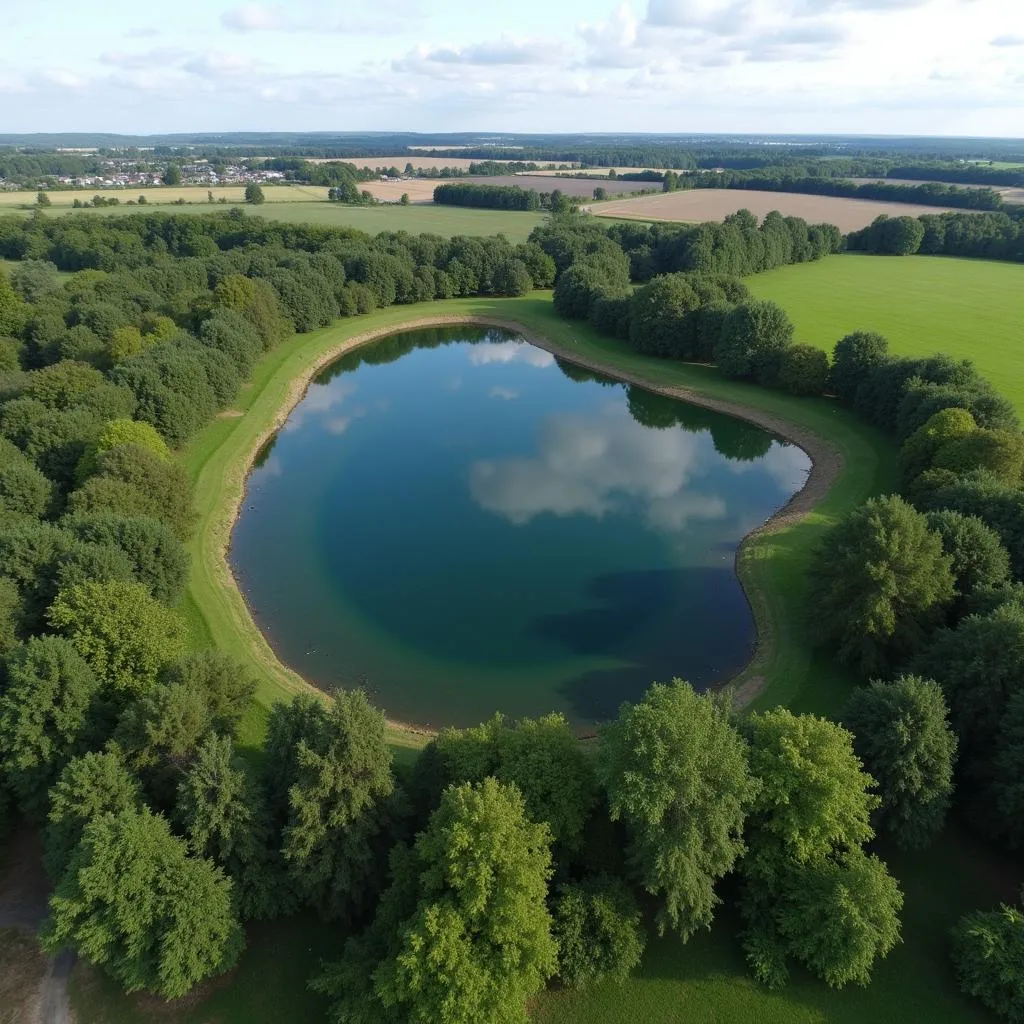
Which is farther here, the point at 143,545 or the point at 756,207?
the point at 756,207

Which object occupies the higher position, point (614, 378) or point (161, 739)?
point (161, 739)

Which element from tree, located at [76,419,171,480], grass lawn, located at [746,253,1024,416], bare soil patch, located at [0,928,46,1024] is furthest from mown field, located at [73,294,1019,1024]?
grass lawn, located at [746,253,1024,416]

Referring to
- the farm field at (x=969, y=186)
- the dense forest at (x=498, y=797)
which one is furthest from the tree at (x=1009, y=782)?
the farm field at (x=969, y=186)

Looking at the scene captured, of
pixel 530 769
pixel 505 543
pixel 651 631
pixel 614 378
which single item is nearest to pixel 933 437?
pixel 651 631

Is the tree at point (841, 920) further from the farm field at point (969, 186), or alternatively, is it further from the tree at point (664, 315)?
the farm field at point (969, 186)

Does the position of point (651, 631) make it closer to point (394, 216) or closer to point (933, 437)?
point (933, 437)

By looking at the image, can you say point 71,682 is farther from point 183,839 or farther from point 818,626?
point 818,626
